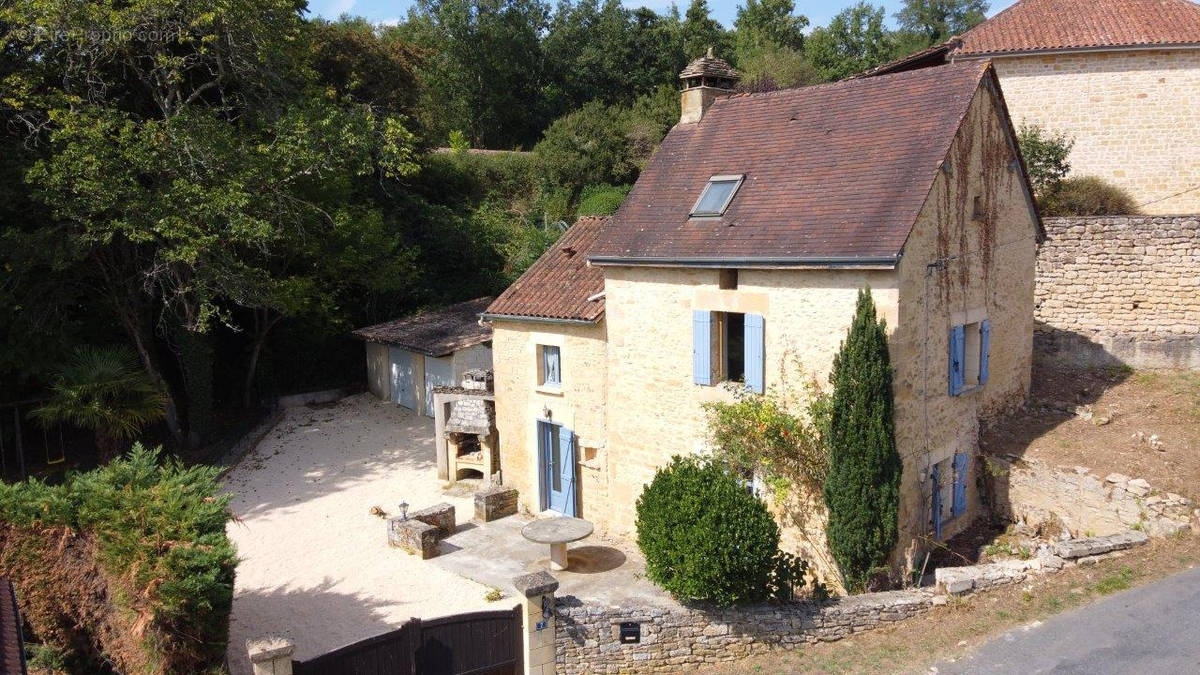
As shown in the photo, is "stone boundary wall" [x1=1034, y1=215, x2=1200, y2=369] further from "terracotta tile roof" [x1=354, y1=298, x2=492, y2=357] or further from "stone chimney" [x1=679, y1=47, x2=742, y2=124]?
"terracotta tile roof" [x1=354, y1=298, x2=492, y2=357]

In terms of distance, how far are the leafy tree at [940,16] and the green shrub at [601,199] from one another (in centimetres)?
2967

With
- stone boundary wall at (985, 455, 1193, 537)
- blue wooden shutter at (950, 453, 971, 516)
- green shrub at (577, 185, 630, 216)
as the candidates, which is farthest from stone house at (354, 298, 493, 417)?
stone boundary wall at (985, 455, 1193, 537)

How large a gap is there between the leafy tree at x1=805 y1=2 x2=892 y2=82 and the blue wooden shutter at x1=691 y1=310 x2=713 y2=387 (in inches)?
1571

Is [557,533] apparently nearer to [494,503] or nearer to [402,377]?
[494,503]

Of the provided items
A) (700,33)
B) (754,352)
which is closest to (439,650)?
(754,352)

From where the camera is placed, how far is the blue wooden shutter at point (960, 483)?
14234 millimetres

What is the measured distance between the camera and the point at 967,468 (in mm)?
14492

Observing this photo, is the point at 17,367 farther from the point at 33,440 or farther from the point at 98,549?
the point at 98,549

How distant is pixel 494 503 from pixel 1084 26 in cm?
2025

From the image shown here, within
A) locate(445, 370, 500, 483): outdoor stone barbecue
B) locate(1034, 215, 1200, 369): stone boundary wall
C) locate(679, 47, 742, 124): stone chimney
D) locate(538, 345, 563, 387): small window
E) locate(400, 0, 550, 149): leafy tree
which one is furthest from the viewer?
locate(400, 0, 550, 149): leafy tree

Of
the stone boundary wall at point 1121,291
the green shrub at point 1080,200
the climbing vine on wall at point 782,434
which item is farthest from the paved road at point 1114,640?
the green shrub at point 1080,200

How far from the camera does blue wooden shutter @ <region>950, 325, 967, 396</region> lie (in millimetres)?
13781

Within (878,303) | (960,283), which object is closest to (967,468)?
(960,283)

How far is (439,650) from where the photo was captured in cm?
1051
